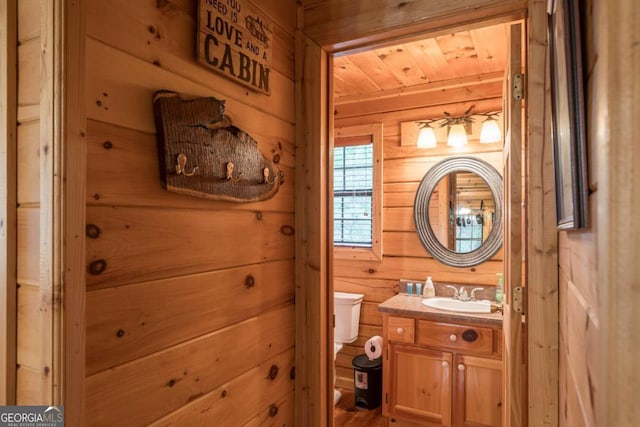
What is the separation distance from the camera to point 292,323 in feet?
5.22

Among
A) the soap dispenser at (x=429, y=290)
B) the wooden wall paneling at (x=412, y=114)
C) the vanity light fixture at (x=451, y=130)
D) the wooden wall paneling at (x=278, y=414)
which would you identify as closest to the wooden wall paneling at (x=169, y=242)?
the wooden wall paneling at (x=278, y=414)

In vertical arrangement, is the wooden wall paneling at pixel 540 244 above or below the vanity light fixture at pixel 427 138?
below

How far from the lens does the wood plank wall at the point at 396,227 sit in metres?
2.85

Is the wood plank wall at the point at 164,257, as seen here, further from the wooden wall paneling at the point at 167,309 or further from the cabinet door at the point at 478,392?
the cabinet door at the point at 478,392

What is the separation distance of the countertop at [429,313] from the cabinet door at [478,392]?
23 centimetres

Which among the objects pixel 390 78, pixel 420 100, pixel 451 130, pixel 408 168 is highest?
pixel 390 78

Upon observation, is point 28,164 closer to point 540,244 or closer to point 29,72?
point 29,72

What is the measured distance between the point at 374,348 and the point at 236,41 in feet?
7.82

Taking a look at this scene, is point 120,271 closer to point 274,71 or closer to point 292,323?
point 292,323

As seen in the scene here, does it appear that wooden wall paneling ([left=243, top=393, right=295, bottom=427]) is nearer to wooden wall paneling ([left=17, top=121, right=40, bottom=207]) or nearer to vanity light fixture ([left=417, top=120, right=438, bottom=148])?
wooden wall paneling ([left=17, top=121, right=40, bottom=207])

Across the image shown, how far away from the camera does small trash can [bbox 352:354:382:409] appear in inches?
114

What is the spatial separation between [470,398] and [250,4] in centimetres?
240

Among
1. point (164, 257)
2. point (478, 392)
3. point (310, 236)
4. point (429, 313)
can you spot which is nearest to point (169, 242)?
point (164, 257)

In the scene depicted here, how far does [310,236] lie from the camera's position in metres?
1.59
